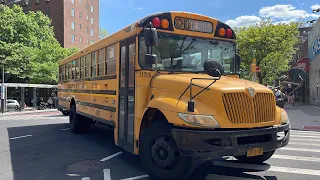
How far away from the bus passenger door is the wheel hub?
2.58 ft

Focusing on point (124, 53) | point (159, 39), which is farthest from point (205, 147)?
point (124, 53)

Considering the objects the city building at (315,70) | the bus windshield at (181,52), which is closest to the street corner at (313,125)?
the city building at (315,70)

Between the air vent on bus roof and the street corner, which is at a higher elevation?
the air vent on bus roof

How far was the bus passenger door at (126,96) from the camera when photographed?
5.66 metres

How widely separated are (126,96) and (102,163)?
61.8 inches

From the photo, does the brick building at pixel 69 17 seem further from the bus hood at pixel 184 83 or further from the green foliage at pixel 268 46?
the bus hood at pixel 184 83

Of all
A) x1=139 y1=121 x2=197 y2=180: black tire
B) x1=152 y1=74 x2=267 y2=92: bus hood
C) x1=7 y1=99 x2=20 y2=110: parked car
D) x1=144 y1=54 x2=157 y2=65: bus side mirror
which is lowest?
x1=7 y1=99 x2=20 y2=110: parked car

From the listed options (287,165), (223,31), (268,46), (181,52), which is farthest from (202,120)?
(268,46)

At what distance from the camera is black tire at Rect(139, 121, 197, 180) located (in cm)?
450

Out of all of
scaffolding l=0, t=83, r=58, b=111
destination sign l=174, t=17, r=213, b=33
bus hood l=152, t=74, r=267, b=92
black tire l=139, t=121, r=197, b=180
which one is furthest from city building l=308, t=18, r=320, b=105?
scaffolding l=0, t=83, r=58, b=111

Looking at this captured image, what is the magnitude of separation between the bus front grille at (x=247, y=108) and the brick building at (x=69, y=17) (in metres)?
50.5

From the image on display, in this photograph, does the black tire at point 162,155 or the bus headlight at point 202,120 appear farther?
the black tire at point 162,155

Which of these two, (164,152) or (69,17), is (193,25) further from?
(69,17)

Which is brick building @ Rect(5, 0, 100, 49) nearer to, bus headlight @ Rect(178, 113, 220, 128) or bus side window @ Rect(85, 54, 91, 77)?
bus side window @ Rect(85, 54, 91, 77)
